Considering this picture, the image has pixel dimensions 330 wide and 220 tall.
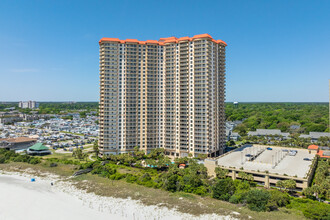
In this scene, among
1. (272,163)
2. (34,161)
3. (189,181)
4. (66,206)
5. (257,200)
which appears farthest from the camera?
(34,161)

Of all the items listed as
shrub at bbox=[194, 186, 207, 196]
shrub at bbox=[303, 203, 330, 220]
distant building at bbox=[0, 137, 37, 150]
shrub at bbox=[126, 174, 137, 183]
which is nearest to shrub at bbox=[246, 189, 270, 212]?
shrub at bbox=[303, 203, 330, 220]

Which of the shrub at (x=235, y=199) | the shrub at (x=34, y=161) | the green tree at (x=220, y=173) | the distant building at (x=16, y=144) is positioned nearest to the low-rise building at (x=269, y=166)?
the green tree at (x=220, y=173)

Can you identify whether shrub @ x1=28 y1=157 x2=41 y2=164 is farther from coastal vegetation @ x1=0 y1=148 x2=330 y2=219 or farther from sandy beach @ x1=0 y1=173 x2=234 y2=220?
sandy beach @ x1=0 y1=173 x2=234 y2=220

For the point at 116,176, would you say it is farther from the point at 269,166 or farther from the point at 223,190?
the point at 269,166

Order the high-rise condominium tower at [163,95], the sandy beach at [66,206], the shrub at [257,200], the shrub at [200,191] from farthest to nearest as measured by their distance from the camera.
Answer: the high-rise condominium tower at [163,95] < the shrub at [200,191] < the shrub at [257,200] < the sandy beach at [66,206]

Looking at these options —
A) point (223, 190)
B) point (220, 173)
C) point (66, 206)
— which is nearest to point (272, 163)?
point (220, 173)

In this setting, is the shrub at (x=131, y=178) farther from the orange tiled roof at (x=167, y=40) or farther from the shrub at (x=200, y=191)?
the orange tiled roof at (x=167, y=40)

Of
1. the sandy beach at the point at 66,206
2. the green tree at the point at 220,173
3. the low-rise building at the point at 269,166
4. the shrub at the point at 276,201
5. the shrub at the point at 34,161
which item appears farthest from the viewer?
the shrub at the point at 34,161
